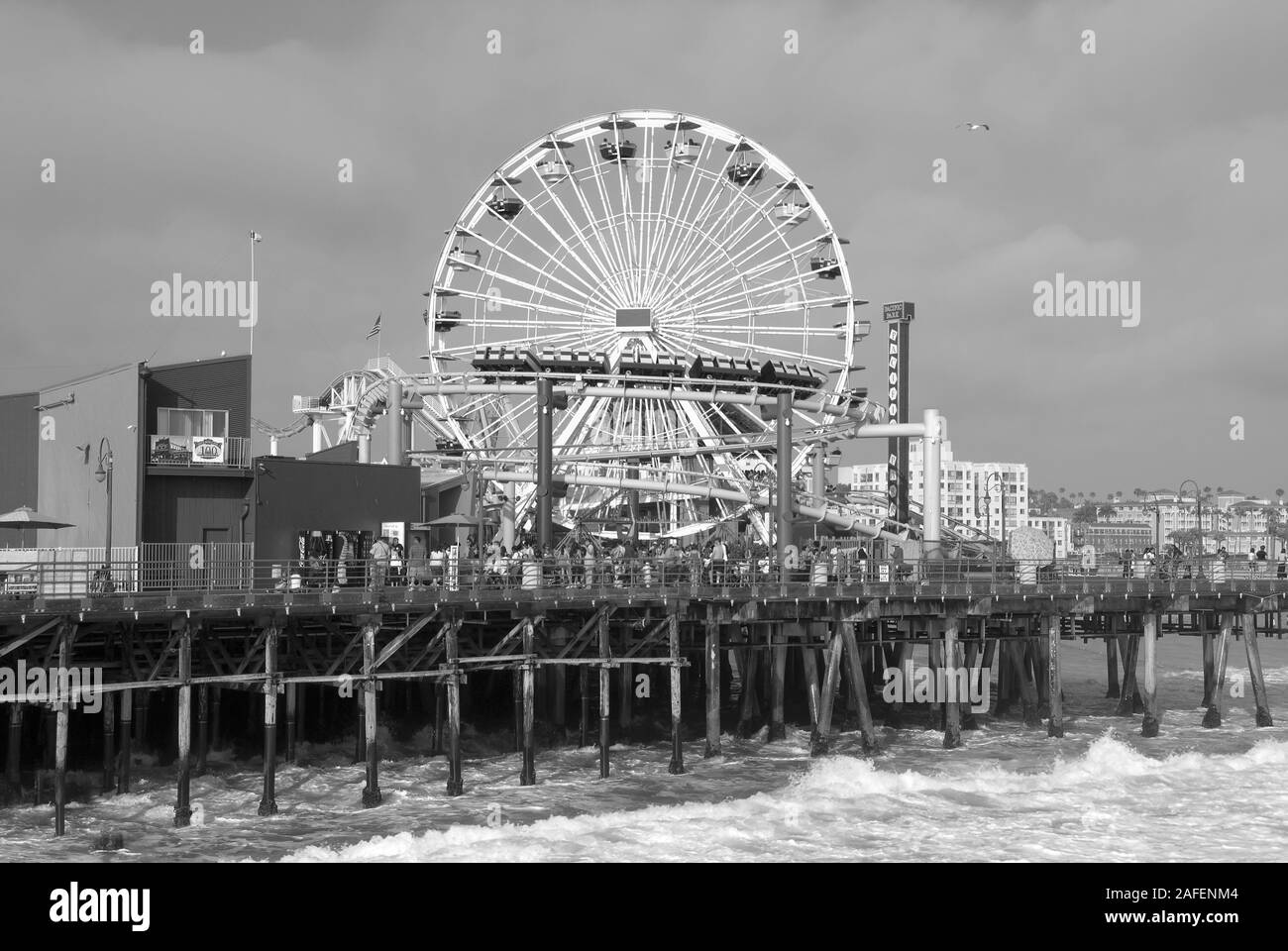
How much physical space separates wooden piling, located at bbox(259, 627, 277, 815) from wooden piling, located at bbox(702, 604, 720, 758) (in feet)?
39.0

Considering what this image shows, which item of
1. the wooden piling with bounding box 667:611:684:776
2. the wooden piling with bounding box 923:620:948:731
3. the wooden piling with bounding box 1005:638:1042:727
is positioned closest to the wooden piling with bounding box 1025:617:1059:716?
the wooden piling with bounding box 1005:638:1042:727

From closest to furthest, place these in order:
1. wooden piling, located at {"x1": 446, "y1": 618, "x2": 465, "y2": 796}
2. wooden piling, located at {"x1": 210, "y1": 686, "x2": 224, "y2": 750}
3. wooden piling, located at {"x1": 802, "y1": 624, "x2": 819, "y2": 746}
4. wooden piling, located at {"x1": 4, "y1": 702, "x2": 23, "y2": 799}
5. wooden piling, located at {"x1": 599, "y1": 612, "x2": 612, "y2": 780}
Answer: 1. wooden piling, located at {"x1": 4, "y1": 702, "x2": 23, "y2": 799}
2. wooden piling, located at {"x1": 446, "y1": 618, "x2": 465, "y2": 796}
3. wooden piling, located at {"x1": 599, "y1": 612, "x2": 612, "y2": 780}
4. wooden piling, located at {"x1": 210, "y1": 686, "x2": 224, "y2": 750}
5. wooden piling, located at {"x1": 802, "y1": 624, "x2": 819, "y2": 746}

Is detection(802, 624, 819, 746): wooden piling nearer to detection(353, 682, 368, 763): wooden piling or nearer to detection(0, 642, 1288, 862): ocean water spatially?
detection(0, 642, 1288, 862): ocean water

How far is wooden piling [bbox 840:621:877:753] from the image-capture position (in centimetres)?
3953

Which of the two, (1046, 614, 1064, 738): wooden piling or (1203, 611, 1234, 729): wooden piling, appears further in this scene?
(1203, 611, 1234, 729): wooden piling

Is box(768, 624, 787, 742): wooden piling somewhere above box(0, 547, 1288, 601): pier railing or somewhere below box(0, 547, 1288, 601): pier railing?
below

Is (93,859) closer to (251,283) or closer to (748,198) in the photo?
(251,283)

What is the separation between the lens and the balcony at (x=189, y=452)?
37.4 meters

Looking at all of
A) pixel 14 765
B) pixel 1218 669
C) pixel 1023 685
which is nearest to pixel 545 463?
pixel 14 765

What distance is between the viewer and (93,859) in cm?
2714

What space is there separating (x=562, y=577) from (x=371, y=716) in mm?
7695

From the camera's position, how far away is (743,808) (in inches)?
1283

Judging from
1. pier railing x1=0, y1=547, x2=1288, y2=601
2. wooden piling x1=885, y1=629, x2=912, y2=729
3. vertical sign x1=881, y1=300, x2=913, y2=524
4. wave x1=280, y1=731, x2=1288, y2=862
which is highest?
vertical sign x1=881, y1=300, x2=913, y2=524
